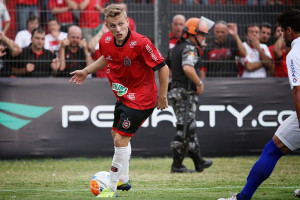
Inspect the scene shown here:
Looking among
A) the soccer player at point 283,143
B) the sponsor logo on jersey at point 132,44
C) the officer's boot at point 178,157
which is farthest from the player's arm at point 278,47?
the soccer player at point 283,143

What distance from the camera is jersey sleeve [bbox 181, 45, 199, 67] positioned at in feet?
31.5

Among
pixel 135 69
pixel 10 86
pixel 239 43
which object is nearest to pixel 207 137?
pixel 239 43

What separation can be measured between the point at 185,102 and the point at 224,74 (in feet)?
8.23

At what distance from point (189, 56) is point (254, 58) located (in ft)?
9.94

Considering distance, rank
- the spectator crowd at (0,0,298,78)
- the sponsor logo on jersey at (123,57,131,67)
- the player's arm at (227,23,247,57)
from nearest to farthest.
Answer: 1. the sponsor logo on jersey at (123,57,131,67)
2. the spectator crowd at (0,0,298,78)
3. the player's arm at (227,23,247,57)

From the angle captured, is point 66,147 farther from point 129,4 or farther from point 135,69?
point 135,69

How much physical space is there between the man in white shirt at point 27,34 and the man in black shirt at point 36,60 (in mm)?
83

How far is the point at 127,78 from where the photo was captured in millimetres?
7027

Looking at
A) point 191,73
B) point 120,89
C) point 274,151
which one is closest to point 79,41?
point 191,73

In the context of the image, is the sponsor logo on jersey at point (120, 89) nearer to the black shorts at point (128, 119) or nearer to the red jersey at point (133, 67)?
the red jersey at point (133, 67)

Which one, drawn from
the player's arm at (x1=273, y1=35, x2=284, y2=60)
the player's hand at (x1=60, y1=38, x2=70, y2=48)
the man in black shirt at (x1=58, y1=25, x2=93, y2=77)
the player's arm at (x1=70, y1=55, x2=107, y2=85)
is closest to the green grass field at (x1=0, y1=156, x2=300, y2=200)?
the player's arm at (x1=70, y1=55, x2=107, y2=85)

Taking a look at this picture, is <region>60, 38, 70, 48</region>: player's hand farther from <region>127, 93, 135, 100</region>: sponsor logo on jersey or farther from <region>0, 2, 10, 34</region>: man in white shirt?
<region>127, 93, 135, 100</region>: sponsor logo on jersey

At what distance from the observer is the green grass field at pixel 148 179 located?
23.7 feet

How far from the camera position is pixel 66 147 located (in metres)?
11.4
